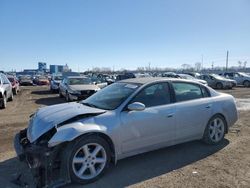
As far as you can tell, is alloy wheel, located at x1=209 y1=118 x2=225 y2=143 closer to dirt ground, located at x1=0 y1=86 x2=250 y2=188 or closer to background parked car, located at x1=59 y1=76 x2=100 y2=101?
dirt ground, located at x1=0 y1=86 x2=250 y2=188

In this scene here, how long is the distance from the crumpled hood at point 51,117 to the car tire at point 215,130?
2.58 meters

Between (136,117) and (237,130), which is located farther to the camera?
(237,130)

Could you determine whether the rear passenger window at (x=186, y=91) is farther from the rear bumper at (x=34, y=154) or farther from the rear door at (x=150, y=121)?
the rear bumper at (x=34, y=154)

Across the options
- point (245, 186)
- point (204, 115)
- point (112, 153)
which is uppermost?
point (204, 115)

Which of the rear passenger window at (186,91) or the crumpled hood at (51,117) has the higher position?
the rear passenger window at (186,91)

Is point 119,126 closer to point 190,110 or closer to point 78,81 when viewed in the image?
point 190,110

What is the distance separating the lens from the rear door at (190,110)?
17.8 feet

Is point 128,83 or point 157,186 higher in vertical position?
point 128,83

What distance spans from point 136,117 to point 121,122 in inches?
12.7

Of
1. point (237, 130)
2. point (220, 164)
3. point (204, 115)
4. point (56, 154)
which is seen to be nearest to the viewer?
point (56, 154)

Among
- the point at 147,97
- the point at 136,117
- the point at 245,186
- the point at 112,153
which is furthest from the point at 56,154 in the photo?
the point at 245,186

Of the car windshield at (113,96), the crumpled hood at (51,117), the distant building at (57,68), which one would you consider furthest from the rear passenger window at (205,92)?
the distant building at (57,68)

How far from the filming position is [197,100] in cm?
581

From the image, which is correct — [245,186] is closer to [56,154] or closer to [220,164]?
[220,164]
